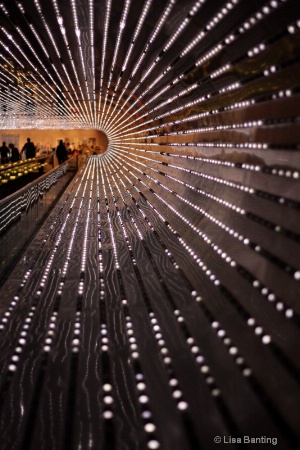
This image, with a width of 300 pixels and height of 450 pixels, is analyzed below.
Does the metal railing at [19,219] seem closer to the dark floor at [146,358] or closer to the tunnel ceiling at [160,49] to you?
the dark floor at [146,358]

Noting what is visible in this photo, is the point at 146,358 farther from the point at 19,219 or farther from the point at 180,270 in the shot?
the point at 19,219

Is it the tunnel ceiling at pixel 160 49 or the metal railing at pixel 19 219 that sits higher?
the tunnel ceiling at pixel 160 49

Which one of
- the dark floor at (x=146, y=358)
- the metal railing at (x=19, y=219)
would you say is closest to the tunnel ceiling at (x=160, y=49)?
the dark floor at (x=146, y=358)

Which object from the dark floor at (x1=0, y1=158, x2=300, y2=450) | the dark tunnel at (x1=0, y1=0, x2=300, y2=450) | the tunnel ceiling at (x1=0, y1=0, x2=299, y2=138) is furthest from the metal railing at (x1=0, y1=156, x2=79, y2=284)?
the tunnel ceiling at (x1=0, y1=0, x2=299, y2=138)

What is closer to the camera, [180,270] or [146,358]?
[146,358]

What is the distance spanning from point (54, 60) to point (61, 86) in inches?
175

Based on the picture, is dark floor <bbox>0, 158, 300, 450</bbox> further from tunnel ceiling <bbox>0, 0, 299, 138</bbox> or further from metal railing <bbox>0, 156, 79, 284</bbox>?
tunnel ceiling <bbox>0, 0, 299, 138</bbox>

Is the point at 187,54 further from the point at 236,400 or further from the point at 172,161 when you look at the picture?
the point at 236,400

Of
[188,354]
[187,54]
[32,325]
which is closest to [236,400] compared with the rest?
→ [188,354]

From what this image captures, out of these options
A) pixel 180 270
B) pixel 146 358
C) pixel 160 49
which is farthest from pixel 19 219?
pixel 146 358

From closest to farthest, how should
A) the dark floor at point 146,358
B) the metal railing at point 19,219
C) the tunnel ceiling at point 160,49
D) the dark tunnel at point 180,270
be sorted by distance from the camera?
the dark floor at point 146,358 → the dark tunnel at point 180,270 → the tunnel ceiling at point 160,49 → the metal railing at point 19,219

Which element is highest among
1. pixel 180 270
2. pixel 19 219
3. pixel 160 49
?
pixel 160 49

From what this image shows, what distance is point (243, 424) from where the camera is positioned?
2.88 metres

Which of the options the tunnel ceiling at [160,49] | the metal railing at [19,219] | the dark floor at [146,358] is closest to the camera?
the dark floor at [146,358]
